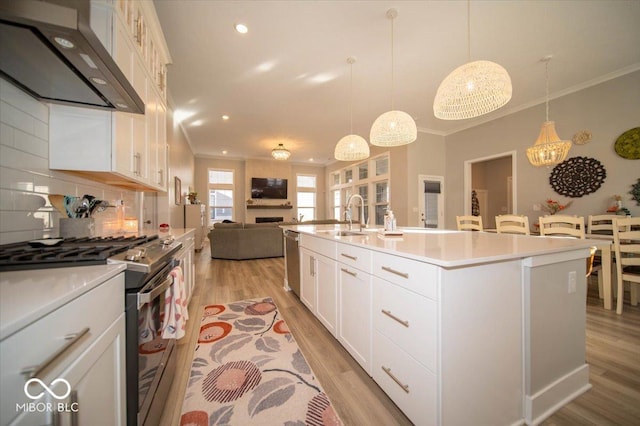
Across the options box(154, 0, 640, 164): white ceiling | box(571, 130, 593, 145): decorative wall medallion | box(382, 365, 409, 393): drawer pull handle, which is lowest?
box(382, 365, 409, 393): drawer pull handle

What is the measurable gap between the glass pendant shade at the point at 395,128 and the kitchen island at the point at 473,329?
57.0 inches

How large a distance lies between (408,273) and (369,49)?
109 inches

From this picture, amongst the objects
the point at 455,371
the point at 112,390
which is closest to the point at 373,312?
the point at 455,371

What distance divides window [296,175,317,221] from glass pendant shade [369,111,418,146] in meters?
7.06

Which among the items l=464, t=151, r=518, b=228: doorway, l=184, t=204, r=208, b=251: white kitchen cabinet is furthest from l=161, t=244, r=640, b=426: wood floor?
l=464, t=151, r=518, b=228: doorway

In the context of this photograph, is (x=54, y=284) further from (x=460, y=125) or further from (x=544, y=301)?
(x=460, y=125)

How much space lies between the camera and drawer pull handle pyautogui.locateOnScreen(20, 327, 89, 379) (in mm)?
470

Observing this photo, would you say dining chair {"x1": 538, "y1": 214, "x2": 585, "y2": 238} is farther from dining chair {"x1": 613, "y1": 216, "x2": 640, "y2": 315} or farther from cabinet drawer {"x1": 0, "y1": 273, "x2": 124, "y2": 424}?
cabinet drawer {"x1": 0, "y1": 273, "x2": 124, "y2": 424}

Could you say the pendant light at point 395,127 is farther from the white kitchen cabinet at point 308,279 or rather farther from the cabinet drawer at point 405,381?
the cabinet drawer at point 405,381

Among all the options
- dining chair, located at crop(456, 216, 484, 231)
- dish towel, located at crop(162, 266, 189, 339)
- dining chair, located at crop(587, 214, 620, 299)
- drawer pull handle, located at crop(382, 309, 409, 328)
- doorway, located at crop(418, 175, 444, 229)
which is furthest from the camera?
doorway, located at crop(418, 175, 444, 229)

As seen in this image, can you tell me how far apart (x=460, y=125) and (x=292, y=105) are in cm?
383

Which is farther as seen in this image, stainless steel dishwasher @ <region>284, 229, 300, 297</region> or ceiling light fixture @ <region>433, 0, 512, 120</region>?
stainless steel dishwasher @ <region>284, 229, 300, 297</region>

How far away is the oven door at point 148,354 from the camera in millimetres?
943

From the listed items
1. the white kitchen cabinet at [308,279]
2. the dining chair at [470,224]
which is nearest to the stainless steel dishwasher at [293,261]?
the white kitchen cabinet at [308,279]
